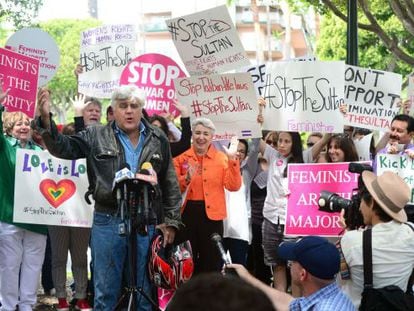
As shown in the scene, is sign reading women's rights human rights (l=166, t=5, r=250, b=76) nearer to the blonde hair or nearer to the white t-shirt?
the blonde hair

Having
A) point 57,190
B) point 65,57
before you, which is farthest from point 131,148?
point 65,57

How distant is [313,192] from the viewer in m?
7.03

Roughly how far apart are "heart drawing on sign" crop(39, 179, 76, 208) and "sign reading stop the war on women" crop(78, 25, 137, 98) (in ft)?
6.74

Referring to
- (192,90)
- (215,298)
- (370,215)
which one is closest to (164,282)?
(370,215)

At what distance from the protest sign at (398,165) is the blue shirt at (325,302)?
2980mm

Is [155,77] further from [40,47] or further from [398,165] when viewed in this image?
[398,165]

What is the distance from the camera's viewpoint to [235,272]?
418 centimetres

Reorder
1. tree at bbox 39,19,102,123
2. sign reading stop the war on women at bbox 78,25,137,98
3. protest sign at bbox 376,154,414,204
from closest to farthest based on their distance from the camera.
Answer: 1. protest sign at bbox 376,154,414,204
2. sign reading stop the war on women at bbox 78,25,137,98
3. tree at bbox 39,19,102,123

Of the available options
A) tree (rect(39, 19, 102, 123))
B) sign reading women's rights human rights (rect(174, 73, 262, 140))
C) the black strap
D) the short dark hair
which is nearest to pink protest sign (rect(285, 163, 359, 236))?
sign reading women's rights human rights (rect(174, 73, 262, 140))

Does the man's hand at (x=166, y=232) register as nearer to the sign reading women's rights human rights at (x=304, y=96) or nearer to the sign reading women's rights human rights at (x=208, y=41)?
the sign reading women's rights human rights at (x=304, y=96)

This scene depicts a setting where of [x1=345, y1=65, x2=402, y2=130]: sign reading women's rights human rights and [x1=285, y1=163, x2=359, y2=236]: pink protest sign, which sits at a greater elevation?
[x1=345, y1=65, x2=402, y2=130]: sign reading women's rights human rights

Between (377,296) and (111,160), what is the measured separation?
2.20 meters

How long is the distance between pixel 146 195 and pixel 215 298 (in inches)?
135

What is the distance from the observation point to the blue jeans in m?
5.51
